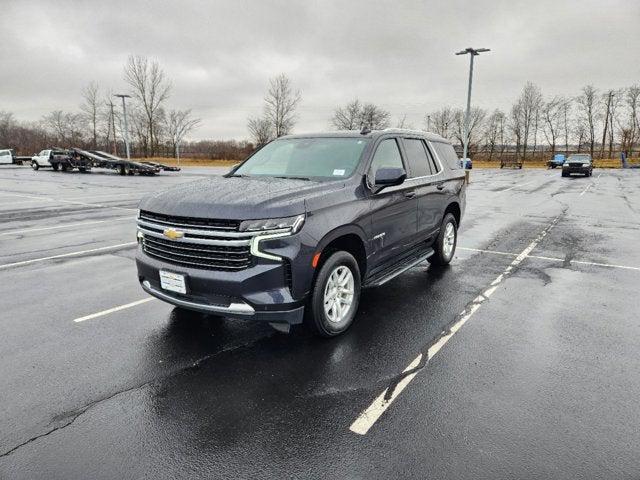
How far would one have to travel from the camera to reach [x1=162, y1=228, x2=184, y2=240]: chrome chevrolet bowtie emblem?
12.1ft

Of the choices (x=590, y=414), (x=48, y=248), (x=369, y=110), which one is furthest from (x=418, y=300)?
(x=369, y=110)

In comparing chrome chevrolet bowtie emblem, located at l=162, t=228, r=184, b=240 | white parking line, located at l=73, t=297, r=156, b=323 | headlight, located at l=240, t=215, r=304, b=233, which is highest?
headlight, located at l=240, t=215, r=304, b=233

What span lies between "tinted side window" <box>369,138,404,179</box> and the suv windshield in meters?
0.19

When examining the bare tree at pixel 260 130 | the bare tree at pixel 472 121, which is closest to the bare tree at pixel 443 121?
the bare tree at pixel 472 121

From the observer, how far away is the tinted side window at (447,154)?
256 inches

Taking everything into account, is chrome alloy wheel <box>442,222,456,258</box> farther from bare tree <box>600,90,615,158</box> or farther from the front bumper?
bare tree <box>600,90,615,158</box>

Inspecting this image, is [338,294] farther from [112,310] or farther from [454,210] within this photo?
[454,210]

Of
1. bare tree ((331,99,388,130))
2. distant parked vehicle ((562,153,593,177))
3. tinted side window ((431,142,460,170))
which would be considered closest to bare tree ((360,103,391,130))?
bare tree ((331,99,388,130))

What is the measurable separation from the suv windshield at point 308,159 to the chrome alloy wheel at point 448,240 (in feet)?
8.57

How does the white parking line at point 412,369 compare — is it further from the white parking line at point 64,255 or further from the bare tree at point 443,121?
the bare tree at point 443,121

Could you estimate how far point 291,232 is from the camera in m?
3.56

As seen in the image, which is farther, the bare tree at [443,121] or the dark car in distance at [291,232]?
the bare tree at [443,121]

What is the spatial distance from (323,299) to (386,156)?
80.3 inches

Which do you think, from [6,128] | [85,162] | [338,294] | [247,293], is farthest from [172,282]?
[6,128]
